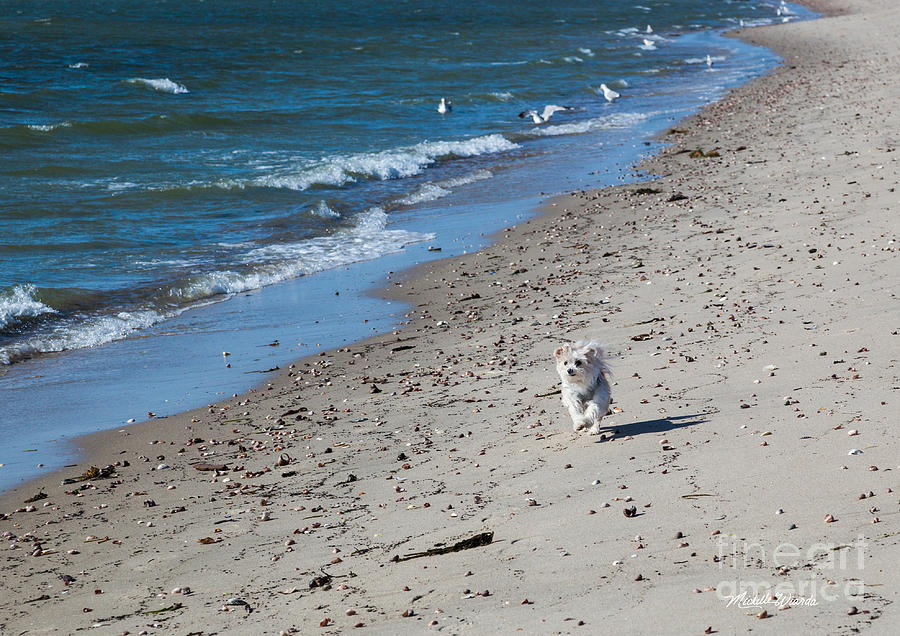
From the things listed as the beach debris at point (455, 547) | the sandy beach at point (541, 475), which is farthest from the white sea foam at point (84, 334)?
the beach debris at point (455, 547)

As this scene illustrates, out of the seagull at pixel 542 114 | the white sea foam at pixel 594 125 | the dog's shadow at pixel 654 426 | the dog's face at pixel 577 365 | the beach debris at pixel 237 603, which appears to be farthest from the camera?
the seagull at pixel 542 114

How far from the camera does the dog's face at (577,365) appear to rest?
756 centimetres

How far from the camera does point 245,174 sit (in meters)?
23.6

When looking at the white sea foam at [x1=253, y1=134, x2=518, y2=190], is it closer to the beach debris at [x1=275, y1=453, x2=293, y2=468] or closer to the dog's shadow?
the beach debris at [x1=275, y1=453, x2=293, y2=468]

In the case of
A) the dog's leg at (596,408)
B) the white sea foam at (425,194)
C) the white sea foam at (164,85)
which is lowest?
the dog's leg at (596,408)

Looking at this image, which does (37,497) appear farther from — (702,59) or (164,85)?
(702,59)

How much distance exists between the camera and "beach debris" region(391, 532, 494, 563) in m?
6.14

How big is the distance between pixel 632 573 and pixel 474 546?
1147mm

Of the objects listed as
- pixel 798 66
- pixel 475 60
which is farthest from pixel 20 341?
pixel 475 60

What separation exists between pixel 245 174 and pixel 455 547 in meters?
18.7

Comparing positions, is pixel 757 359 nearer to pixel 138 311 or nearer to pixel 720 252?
pixel 720 252

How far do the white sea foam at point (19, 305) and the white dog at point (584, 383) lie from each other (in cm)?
884

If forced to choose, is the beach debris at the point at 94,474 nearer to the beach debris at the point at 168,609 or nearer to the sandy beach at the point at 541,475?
the sandy beach at the point at 541,475

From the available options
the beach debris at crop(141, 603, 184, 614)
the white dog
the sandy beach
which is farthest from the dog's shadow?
the beach debris at crop(141, 603, 184, 614)
